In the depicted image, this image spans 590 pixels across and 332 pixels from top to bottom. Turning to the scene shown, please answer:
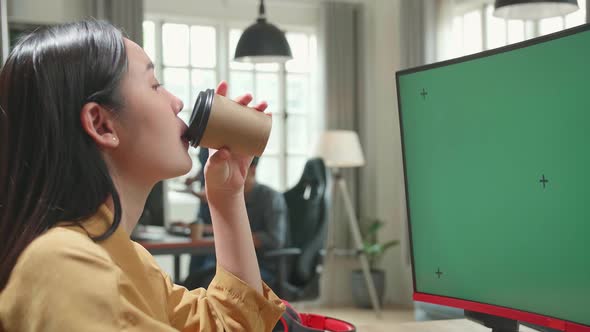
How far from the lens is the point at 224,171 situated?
105 centimetres

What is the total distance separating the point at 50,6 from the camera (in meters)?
5.49

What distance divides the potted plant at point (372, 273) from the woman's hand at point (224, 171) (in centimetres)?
480

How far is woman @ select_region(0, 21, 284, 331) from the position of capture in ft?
2.25

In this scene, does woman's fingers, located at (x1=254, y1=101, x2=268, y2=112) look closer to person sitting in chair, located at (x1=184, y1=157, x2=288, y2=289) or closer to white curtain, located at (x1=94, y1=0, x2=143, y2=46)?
person sitting in chair, located at (x1=184, y1=157, x2=288, y2=289)

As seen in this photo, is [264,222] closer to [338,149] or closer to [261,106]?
[338,149]

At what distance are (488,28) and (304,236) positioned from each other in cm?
199

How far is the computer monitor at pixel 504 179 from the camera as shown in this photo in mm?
971

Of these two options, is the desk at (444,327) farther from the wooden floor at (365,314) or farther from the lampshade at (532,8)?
the wooden floor at (365,314)

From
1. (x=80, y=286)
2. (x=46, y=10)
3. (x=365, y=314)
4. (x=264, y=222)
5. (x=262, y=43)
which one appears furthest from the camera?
(x=365, y=314)

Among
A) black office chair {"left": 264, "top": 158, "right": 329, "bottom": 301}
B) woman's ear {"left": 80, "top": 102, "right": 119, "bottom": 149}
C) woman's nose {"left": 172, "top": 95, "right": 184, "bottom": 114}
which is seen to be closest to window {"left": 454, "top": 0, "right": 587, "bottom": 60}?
black office chair {"left": 264, "top": 158, "right": 329, "bottom": 301}

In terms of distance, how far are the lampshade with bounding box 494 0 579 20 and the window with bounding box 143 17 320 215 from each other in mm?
3133

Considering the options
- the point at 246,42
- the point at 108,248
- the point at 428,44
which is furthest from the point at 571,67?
the point at 428,44

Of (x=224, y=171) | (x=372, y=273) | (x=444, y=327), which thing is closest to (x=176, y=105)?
(x=224, y=171)

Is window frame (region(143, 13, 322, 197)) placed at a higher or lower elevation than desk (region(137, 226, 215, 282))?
higher
